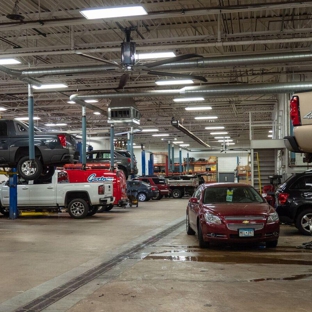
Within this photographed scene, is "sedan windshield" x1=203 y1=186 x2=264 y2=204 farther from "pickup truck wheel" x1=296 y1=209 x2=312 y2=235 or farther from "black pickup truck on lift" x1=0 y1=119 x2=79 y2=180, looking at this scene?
"black pickup truck on lift" x1=0 y1=119 x2=79 y2=180

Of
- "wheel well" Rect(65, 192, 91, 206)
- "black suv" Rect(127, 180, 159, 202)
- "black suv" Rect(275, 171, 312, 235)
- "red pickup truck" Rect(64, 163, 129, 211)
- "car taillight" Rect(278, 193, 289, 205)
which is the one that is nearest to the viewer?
"black suv" Rect(275, 171, 312, 235)

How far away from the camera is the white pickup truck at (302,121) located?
469 centimetres

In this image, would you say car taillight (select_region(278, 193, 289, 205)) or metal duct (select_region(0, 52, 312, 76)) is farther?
metal duct (select_region(0, 52, 312, 76))

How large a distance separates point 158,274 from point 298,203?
5.38 metres

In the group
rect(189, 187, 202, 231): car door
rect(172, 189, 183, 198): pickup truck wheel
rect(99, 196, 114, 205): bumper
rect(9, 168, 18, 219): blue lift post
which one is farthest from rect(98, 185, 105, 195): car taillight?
rect(172, 189, 183, 198): pickup truck wheel

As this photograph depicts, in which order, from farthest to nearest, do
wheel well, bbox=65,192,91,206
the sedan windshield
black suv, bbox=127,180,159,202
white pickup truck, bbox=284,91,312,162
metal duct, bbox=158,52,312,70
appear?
1. black suv, bbox=127,180,159,202
2. wheel well, bbox=65,192,91,206
3. metal duct, bbox=158,52,312,70
4. the sedan windshield
5. white pickup truck, bbox=284,91,312,162

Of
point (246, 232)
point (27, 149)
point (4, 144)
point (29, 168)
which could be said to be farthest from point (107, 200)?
point (246, 232)

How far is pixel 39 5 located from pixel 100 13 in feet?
7.32

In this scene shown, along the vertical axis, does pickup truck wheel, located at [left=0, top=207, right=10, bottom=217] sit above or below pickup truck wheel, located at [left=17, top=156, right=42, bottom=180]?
below

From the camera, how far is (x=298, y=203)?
10.9 metres

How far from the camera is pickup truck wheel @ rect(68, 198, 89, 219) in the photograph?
53.4 feet

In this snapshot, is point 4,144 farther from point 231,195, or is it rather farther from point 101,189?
point 231,195

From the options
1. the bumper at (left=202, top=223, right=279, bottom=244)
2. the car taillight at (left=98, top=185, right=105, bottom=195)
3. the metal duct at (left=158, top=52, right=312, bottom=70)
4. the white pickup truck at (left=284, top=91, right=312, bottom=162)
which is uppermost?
the metal duct at (left=158, top=52, right=312, bottom=70)

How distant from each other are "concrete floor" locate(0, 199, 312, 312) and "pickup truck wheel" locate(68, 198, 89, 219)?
4.76 meters
